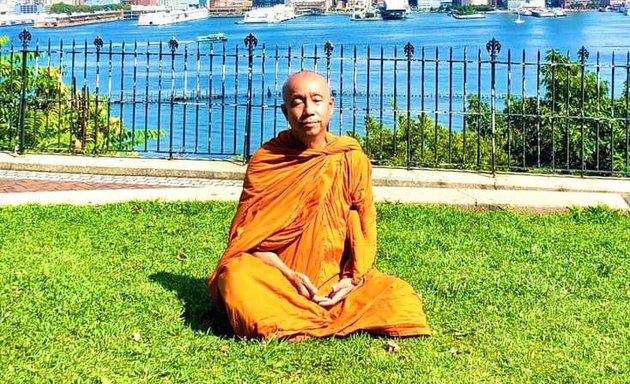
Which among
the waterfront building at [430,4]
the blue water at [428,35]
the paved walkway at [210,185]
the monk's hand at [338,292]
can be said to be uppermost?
the waterfront building at [430,4]

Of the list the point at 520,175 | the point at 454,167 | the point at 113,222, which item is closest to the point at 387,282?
the point at 113,222

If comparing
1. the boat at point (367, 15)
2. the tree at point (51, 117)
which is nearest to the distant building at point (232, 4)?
the boat at point (367, 15)

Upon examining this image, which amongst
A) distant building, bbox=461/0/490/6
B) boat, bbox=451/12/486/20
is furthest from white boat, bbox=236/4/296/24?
distant building, bbox=461/0/490/6

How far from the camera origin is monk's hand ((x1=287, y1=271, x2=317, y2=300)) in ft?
13.8

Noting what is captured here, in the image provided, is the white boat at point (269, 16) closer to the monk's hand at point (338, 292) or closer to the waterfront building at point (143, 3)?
the waterfront building at point (143, 3)

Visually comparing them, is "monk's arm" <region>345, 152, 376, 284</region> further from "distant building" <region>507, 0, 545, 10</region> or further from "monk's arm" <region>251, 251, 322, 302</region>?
"distant building" <region>507, 0, 545, 10</region>

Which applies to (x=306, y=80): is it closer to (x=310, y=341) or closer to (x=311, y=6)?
(x=310, y=341)

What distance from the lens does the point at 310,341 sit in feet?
13.8

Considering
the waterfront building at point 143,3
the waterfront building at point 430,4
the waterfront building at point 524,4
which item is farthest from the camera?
the waterfront building at point 430,4

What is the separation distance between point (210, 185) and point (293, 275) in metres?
5.07

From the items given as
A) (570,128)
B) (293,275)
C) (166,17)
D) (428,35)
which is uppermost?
(166,17)

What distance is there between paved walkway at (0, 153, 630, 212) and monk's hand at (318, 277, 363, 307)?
3.68m

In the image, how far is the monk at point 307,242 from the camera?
4152 mm

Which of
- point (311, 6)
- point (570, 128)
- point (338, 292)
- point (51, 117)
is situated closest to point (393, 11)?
point (311, 6)
